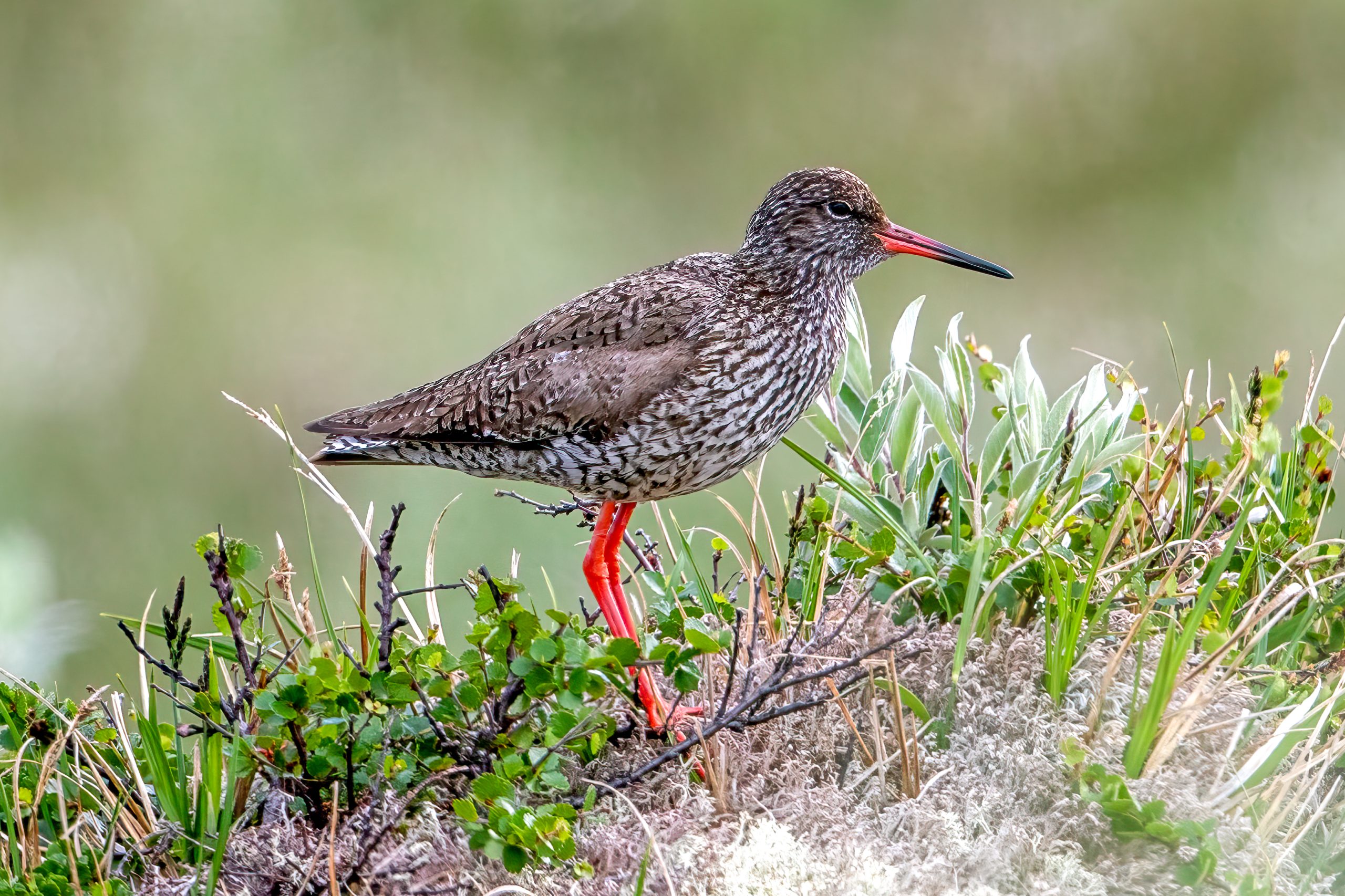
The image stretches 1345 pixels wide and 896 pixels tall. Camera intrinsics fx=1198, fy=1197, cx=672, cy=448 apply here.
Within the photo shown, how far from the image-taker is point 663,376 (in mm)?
2852

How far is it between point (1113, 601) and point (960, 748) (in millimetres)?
590

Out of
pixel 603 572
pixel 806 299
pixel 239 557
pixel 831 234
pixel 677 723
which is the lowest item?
pixel 677 723

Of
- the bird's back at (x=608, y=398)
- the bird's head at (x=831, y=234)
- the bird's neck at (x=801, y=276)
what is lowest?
the bird's back at (x=608, y=398)

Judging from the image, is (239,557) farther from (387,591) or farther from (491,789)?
(491,789)

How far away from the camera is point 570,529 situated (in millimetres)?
5223

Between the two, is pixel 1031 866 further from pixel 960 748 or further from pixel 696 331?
pixel 696 331

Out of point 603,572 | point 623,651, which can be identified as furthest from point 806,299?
point 623,651

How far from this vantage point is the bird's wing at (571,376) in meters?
2.87

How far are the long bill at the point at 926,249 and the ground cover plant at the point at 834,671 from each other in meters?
0.23

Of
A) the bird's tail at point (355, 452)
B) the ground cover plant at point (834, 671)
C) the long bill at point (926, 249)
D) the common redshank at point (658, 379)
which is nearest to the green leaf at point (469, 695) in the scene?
the ground cover plant at point (834, 671)

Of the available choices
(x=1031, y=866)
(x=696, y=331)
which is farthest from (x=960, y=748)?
(x=696, y=331)

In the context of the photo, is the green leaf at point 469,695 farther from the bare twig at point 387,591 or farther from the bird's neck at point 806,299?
the bird's neck at point 806,299

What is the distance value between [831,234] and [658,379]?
0.72m

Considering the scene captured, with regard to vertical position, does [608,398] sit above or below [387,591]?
above
